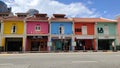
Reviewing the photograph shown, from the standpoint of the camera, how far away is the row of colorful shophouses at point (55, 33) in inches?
1806

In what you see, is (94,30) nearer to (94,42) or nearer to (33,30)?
(94,42)

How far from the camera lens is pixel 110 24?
158 ft

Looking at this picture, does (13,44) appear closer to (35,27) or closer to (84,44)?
(35,27)

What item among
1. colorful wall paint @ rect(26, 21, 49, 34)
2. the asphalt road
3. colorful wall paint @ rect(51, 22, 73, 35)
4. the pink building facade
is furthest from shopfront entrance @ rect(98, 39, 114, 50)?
the asphalt road

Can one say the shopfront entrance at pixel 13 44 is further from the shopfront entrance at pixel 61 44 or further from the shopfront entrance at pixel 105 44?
the shopfront entrance at pixel 105 44

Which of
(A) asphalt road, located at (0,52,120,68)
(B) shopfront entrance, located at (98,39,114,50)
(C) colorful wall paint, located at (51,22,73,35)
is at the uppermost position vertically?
(C) colorful wall paint, located at (51,22,73,35)

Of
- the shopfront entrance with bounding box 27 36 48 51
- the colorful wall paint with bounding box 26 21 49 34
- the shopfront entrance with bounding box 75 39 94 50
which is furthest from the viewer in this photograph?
the shopfront entrance with bounding box 75 39 94 50

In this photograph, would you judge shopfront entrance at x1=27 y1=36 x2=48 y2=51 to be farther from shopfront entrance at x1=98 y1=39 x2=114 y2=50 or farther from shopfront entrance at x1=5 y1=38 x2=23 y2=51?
shopfront entrance at x1=98 y1=39 x2=114 y2=50

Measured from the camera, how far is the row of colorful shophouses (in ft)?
151

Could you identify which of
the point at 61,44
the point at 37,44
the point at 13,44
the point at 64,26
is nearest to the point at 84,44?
the point at 61,44

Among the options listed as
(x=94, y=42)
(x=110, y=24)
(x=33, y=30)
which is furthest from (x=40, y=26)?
(x=110, y=24)

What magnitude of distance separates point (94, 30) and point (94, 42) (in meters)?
2.36

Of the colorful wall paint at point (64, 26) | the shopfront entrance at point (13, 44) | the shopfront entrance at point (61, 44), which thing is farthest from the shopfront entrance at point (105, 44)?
the shopfront entrance at point (13, 44)

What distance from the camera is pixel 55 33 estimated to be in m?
46.4
